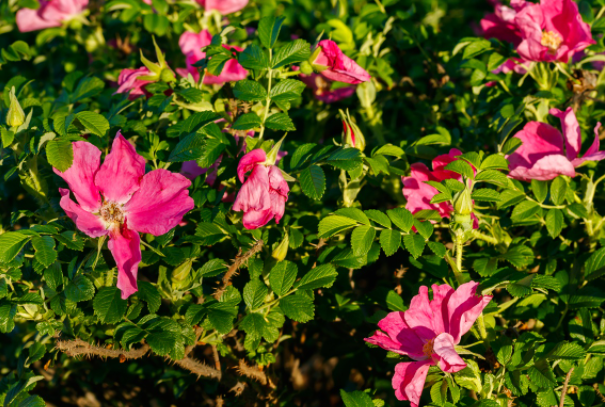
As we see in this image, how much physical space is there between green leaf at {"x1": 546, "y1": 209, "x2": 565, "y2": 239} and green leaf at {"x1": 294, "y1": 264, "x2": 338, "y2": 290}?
0.54 m

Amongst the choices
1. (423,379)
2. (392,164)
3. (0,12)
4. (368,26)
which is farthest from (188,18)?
(423,379)

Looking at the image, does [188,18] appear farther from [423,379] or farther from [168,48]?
[423,379]

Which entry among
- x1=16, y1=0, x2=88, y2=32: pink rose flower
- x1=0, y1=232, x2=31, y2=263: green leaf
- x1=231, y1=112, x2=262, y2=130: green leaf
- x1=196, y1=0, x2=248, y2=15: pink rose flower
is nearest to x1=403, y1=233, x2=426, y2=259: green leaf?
x1=231, y1=112, x2=262, y2=130: green leaf

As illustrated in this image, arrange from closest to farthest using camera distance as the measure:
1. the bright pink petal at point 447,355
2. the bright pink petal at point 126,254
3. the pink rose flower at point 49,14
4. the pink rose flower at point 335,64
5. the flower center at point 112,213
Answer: the bright pink petal at point 447,355, the bright pink petal at point 126,254, the flower center at point 112,213, the pink rose flower at point 335,64, the pink rose flower at point 49,14

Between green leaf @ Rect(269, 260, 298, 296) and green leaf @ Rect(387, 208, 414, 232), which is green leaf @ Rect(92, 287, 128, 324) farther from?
green leaf @ Rect(387, 208, 414, 232)

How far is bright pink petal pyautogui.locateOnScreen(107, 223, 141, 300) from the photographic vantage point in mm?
1176

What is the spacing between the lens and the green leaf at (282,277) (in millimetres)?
1282

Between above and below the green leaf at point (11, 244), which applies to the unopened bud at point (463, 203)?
above

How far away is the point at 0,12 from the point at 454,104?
1754 mm

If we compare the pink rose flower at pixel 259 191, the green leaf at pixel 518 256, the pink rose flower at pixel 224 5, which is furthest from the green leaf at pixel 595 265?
the pink rose flower at pixel 224 5

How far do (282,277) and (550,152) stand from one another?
785 mm

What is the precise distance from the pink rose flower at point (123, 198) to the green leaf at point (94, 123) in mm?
69

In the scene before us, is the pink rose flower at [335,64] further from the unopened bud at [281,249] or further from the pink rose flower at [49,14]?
the pink rose flower at [49,14]

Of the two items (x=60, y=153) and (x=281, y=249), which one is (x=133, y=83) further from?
(x=281, y=249)
